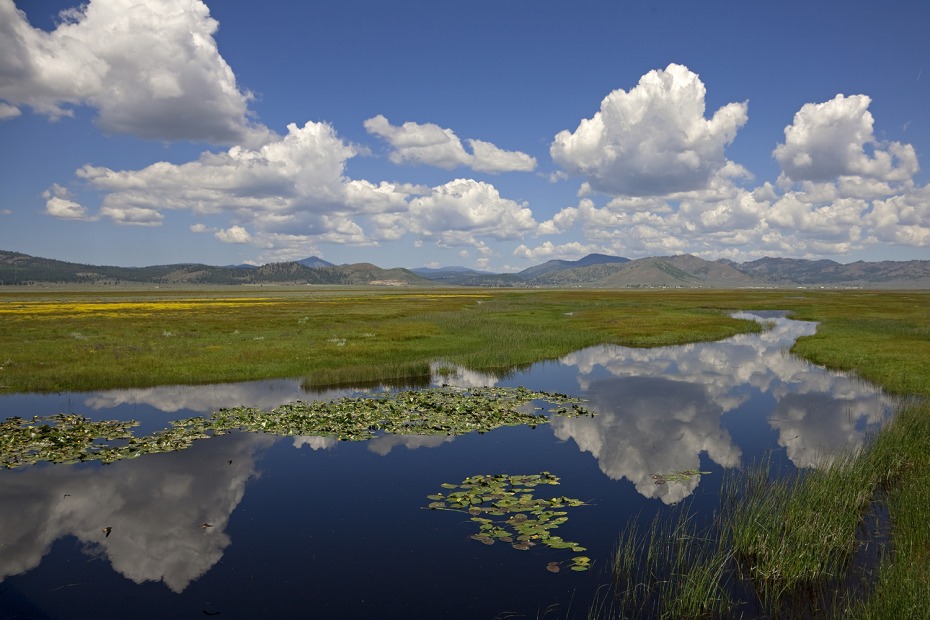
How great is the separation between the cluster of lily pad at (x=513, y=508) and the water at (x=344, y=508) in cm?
33

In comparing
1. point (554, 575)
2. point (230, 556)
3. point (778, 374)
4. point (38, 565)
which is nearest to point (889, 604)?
point (554, 575)

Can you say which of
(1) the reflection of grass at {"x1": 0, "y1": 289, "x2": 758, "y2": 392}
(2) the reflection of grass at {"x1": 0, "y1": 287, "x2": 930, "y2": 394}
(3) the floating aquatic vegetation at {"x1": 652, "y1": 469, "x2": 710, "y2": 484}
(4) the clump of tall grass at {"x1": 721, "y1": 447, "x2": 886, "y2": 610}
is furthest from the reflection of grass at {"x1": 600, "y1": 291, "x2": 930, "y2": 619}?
(1) the reflection of grass at {"x1": 0, "y1": 289, "x2": 758, "y2": 392}

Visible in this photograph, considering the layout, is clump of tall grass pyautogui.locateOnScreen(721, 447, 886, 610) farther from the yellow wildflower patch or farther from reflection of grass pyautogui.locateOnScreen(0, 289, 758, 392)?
the yellow wildflower patch

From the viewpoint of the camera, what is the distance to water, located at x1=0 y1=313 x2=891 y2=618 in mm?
12312

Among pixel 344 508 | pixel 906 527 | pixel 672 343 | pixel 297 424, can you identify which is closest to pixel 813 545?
pixel 906 527

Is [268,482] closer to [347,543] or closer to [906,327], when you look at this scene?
[347,543]

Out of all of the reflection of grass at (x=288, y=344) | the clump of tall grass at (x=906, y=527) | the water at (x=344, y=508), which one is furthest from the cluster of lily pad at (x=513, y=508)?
the reflection of grass at (x=288, y=344)

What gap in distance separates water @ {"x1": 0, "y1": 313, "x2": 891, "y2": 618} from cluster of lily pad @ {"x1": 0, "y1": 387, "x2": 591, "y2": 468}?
3.18 ft

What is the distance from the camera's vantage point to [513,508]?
16.3 m

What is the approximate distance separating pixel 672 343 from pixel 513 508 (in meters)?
46.4

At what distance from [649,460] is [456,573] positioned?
1113cm

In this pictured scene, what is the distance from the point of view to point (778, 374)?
131 feet

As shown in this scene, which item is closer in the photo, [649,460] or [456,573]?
[456,573]

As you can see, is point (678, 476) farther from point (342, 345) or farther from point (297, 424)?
point (342, 345)
